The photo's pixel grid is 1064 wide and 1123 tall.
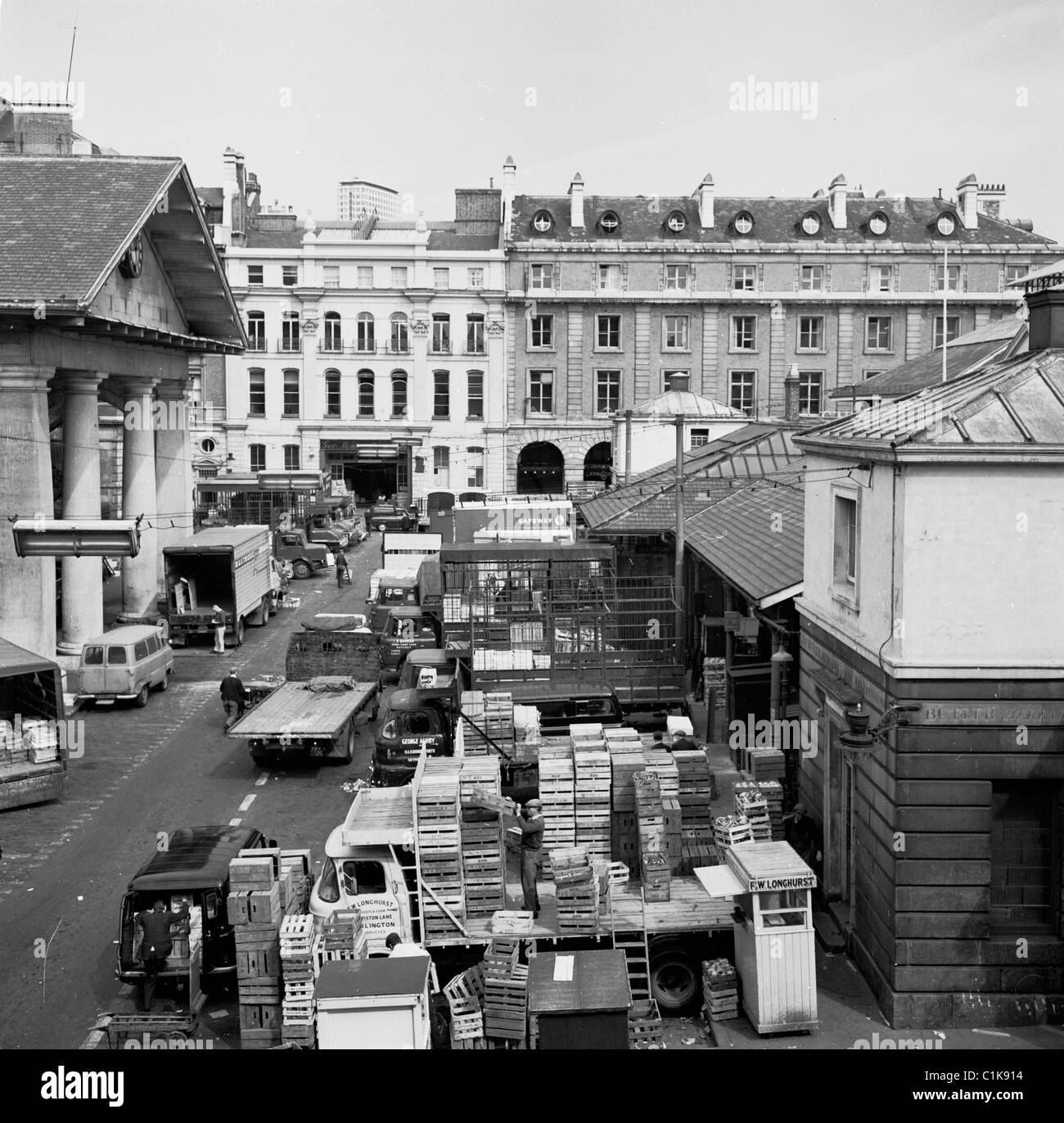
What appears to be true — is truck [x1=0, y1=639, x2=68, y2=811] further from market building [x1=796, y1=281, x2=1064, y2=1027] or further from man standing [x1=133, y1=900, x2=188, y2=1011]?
market building [x1=796, y1=281, x2=1064, y2=1027]

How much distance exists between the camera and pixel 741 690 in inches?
979

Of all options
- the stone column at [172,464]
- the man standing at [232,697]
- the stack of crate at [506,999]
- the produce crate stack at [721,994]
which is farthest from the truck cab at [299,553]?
the stack of crate at [506,999]

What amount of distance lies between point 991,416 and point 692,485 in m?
24.6

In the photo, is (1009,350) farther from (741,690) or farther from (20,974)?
(20,974)

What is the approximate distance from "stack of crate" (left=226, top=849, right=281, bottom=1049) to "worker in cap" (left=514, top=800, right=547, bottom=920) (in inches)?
118

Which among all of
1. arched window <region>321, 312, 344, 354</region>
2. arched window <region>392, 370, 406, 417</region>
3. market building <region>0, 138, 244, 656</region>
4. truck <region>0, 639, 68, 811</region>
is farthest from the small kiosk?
arched window <region>321, 312, 344, 354</region>

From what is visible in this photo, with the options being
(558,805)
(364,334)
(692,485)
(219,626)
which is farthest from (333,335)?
(558,805)

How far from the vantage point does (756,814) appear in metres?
16.2

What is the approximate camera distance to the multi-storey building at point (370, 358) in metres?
81.6

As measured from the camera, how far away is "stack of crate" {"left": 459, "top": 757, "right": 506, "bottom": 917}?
15.4m

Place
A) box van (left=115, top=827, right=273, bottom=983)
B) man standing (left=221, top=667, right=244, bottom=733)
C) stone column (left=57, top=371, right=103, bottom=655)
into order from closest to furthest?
box van (left=115, top=827, right=273, bottom=983) → man standing (left=221, top=667, right=244, bottom=733) → stone column (left=57, top=371, right=103, bottom=655)

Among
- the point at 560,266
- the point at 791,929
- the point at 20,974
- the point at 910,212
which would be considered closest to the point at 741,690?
the point at 791,929

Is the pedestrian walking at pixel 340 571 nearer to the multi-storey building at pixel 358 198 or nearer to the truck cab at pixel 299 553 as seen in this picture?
the truck cab at pixel 299 553

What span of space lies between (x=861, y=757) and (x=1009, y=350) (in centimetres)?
660
